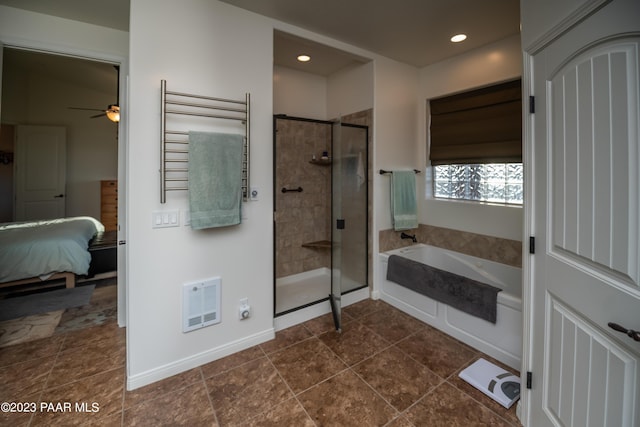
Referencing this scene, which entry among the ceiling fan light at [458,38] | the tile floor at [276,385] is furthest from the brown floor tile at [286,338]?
the ceiling fan light at [458,38]

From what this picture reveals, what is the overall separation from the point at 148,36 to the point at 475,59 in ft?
9.84

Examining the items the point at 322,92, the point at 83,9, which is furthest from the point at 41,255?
the point at 322,92

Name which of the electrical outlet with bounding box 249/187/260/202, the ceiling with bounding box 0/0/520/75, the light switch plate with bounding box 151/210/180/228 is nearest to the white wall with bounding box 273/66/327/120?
the ceiling with bounding box 0/0/520/75

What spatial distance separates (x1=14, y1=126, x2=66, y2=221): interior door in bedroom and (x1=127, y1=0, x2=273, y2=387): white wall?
5255mm

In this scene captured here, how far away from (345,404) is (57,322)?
9.73ft

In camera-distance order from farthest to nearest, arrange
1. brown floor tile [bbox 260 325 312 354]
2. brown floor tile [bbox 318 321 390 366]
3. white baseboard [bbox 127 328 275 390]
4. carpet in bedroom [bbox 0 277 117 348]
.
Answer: carpet in bedroom [bbox 0 277 117 348] → brown floor tile [bbox 260 325 312 354] → brown floor tile [bbox 318 321 390 366] → white baseboard [bbox 127 328 275 390]

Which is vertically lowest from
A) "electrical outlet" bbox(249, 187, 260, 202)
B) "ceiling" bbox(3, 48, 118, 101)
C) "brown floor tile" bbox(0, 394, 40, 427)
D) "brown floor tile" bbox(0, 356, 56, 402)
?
"brown floor tile" bbox(0, 394, 40, 427)

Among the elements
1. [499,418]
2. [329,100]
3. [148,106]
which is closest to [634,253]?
[499,418]

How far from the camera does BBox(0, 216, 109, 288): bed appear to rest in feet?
10.6

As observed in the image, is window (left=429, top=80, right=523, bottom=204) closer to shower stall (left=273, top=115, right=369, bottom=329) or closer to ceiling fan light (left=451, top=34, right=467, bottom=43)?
ceiling fan light (left=451, top=34, right=467, bottom=43)

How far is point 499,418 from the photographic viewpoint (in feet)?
5.36

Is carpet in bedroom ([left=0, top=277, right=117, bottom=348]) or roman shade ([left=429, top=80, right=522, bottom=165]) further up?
roman shade ([left=429, top=80, right=522, bottom=165])

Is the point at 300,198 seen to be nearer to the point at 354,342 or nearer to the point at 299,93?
the point at 299,93

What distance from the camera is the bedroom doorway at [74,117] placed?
429cm
